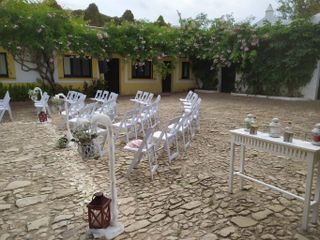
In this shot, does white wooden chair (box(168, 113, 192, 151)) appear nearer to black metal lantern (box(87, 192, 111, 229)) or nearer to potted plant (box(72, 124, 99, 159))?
potted plant (box(72, 124, 99, 159))

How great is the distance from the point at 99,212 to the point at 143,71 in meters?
12.7

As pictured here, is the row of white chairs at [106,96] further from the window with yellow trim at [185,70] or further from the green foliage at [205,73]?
the window with yellow trim at [185,70]

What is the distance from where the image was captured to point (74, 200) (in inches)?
115

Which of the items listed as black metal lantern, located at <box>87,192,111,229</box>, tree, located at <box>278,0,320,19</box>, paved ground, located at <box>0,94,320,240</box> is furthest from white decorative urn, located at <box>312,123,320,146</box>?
tree, located at <box>278,0,320,19</box>

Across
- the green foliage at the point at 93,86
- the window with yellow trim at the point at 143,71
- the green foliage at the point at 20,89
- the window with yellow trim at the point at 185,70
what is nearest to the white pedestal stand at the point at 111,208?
the green foliage at the point at 20,89

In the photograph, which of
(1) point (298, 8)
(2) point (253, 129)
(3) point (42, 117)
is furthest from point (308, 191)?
(1) point (298, 8)

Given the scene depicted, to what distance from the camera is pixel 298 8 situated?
21.3 meters

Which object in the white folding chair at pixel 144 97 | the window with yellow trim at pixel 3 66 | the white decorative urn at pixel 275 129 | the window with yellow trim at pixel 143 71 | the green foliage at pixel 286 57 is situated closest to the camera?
the white decorative urn at pixel 275 129

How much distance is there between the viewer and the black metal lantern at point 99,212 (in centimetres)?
224

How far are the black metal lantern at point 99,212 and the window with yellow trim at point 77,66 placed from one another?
10.7 meters

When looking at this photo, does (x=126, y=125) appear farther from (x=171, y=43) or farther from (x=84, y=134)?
(x=171, y=43)

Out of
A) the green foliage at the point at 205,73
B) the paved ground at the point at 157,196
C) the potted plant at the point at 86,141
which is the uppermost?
the green foliage at the point at 205,73

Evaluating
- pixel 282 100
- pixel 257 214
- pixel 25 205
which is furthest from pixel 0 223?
pixel 282 100

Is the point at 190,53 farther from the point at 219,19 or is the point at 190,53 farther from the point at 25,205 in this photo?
the point at 25,205
